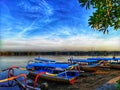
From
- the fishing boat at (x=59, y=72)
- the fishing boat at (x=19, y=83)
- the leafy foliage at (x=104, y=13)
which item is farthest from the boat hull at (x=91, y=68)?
the leafy foliage at (x=104, y=13)

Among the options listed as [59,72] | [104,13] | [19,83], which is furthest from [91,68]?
[104,13]

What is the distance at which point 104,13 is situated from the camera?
478 inches

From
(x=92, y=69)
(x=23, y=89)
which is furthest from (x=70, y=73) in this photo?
(x=23, y=89)

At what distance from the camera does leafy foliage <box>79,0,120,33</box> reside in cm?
1196

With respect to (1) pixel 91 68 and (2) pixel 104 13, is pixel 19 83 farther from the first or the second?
(1) pixel 91 68

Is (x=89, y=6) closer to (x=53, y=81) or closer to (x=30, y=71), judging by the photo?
(x=53, y=81)

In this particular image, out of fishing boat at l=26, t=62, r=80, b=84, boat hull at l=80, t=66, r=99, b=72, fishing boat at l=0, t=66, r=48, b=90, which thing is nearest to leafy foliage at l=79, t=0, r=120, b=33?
fishing boat at l=0, t=66, r=48, b=90

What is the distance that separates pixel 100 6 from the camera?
40.0 feet

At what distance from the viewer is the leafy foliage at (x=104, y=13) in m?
12.0

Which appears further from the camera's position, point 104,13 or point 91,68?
point 91,68

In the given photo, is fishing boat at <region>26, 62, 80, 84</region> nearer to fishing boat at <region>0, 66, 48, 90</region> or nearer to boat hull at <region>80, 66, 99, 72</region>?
fishing boat at <region>0, 66, 48, 90</region>

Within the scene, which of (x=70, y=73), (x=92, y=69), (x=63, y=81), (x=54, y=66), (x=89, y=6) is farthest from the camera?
(x=92, y=69)

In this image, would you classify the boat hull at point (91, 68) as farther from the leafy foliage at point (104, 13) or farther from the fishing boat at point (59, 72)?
the leafy foliage at point (104, 13)

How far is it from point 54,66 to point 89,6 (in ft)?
66.1
